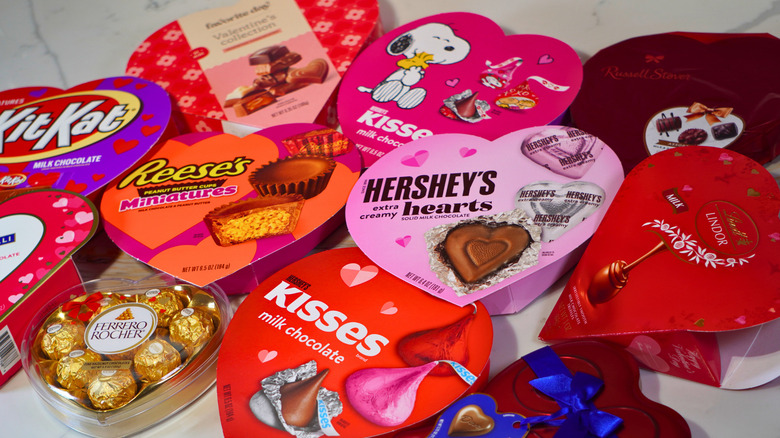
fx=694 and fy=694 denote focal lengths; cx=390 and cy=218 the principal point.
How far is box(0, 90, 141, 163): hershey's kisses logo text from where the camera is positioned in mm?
2107

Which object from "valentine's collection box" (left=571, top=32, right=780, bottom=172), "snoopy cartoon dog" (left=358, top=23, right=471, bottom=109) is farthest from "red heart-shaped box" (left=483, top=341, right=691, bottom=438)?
"snoopy cartoon dog" (left=358, top=23, right=471, bottom=109)

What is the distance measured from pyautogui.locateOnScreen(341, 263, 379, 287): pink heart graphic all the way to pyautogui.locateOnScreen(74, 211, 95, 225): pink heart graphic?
2.31 feet

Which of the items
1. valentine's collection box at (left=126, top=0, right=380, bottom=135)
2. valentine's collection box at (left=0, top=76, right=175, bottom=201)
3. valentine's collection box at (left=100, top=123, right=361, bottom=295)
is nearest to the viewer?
valentine's collection box at (left=100, top=123, right=361, bottom=295)

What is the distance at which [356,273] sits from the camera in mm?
1675

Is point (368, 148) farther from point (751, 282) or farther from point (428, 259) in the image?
point (751, 282)

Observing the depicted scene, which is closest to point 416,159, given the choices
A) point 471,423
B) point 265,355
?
point 265,355

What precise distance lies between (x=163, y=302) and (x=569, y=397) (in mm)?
946

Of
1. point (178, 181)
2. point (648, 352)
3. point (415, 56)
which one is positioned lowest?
point (648, 352)

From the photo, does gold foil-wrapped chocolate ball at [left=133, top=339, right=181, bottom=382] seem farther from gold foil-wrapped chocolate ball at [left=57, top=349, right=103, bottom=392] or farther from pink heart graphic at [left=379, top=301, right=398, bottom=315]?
pink heart graphic at [left=379, top=301, right=398, bottom=315]

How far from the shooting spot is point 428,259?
161 centimetres

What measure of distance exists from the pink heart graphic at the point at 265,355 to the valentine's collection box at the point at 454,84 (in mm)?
670

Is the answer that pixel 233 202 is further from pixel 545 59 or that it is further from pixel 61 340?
pixel 545 59

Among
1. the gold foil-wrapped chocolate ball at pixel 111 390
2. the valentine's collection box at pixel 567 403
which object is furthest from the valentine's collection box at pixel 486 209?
the gold foil-wrapped chocolate ball at pixel 111 390

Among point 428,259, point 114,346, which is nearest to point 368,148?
point 428,259
